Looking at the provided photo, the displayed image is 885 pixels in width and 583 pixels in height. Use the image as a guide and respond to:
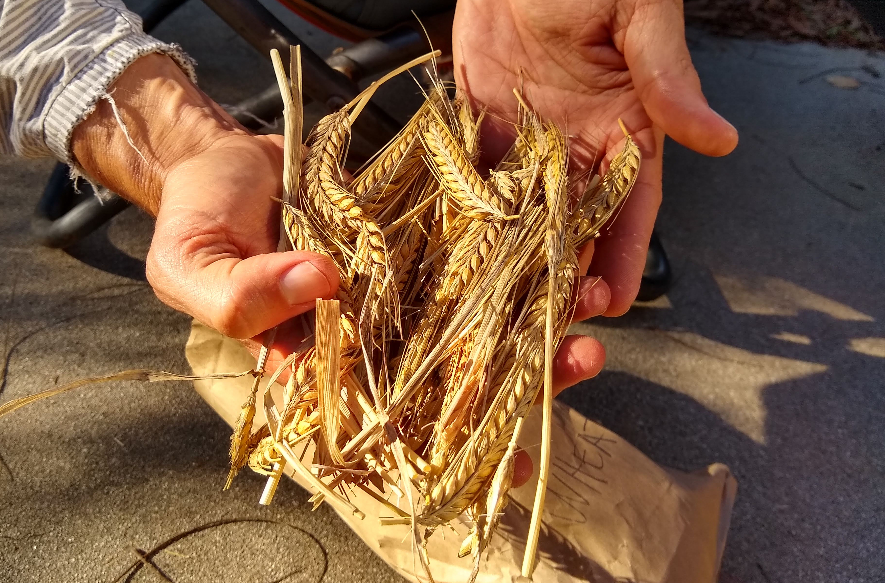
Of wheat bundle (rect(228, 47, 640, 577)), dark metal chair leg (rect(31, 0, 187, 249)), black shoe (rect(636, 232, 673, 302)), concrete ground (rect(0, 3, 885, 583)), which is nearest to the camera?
wheat bundle (rect(228, 47, 640, 577))

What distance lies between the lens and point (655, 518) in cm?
107

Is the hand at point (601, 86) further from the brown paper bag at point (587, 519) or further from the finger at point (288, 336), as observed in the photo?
the finger at point (288, 336)

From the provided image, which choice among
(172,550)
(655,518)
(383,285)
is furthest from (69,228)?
(655,518)

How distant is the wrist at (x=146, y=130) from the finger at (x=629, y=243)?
71cm

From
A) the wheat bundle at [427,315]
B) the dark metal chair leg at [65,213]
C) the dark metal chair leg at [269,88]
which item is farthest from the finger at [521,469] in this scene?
the dark metal chair leg at [65,213]

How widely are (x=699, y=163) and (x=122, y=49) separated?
1.80 metres

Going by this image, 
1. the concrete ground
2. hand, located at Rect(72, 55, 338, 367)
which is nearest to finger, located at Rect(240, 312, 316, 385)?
hand, located at Rect(72, 55, 338, 367)

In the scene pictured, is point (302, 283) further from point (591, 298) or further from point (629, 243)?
point (629, 243)

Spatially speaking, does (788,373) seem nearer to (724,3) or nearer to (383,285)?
(383,285)

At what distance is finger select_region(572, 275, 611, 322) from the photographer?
0.96 m

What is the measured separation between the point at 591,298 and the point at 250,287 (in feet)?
1.66

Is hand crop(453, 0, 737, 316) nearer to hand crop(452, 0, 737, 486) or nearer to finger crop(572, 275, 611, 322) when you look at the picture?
hand crop(452, 0, 737, 486)

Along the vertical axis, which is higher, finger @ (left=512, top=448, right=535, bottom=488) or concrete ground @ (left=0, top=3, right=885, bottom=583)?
finger @ (left=512, top=448, right=535, bottom=488)

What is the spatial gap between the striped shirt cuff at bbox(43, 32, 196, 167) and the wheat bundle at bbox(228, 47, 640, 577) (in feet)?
1.01
